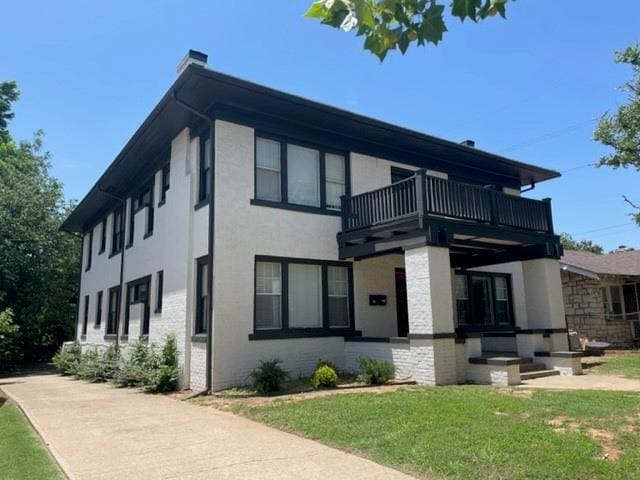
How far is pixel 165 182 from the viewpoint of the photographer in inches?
593

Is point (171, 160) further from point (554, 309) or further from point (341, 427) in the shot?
point (554, 309)

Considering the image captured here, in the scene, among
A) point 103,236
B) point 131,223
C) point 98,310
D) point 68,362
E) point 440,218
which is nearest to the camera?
point 440,218

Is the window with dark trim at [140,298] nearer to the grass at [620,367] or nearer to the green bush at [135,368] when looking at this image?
the green bush at [135,368]

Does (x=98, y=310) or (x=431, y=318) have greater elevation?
(x=98, y=310)

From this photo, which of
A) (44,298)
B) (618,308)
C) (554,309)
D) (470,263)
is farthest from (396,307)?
(44,298)

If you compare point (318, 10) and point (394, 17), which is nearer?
point (318, 10)

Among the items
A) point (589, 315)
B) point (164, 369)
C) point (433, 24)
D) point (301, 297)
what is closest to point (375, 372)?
point (301, 297)

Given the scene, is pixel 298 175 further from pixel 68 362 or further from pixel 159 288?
pixel 68 362

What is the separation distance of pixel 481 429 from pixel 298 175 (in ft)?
27.6

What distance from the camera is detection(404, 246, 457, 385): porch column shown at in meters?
10.5

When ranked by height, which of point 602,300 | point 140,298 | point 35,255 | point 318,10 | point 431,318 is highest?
point 35,255

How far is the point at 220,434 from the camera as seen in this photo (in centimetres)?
687

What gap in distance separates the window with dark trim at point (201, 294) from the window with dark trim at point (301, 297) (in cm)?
120

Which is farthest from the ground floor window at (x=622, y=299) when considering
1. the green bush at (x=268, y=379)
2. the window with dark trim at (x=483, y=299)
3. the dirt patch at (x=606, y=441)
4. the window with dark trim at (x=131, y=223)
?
the window with dark trim at (x=131, y=223)
